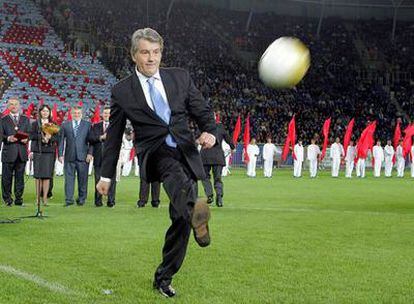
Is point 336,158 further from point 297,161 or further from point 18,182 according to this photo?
point 18,182

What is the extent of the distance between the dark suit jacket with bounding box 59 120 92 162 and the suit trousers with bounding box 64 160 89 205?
0.12 m

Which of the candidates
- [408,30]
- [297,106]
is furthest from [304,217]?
[408,30]

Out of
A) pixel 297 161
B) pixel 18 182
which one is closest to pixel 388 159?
pixel 297 161

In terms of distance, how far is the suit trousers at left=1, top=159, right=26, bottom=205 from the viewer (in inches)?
574

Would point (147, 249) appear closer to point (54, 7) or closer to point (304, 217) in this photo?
point (304, 217)

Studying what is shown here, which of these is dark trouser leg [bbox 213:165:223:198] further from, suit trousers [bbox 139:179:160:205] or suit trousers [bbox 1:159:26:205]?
suit trousers [bbox 1:159:26:205]

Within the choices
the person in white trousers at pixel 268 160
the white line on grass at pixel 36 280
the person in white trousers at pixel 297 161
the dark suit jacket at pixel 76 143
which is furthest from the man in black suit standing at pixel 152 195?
the person in white trousers at pixel 297 161

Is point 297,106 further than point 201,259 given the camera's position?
Yes

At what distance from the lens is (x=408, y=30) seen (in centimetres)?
5994

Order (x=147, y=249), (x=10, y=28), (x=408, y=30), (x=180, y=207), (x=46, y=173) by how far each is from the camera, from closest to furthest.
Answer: (x=180, y=207) → (x=147, y=249) → (x=46, y=173) → (x=10, y=28) → (x=408, y=30)

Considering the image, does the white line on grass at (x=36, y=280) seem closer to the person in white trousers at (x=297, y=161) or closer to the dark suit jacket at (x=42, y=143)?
the dark suit jacket at (x=42, y=143)

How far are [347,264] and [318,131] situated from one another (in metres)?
39.1

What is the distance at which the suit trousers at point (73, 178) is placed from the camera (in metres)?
14.6

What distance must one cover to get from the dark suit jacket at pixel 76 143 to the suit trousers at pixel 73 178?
4.7 inches
